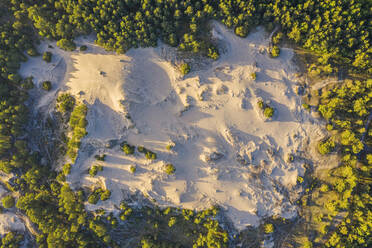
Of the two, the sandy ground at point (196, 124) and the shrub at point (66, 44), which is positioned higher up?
the shrub at point (66, 44)

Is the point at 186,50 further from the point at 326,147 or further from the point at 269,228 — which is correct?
the point at 269,228

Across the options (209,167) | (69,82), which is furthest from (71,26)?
(209,167)

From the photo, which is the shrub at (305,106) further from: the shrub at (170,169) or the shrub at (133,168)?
the shrub at (133,168)

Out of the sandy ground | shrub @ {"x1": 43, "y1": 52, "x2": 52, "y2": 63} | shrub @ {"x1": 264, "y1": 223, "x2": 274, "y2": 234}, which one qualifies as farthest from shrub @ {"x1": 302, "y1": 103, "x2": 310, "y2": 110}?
shrub @ {"x1": 43, "y1": 52, "x2": 52, "y2": 63}

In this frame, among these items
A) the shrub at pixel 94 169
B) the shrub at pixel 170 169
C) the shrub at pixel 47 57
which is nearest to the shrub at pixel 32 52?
the shrub at pixel 47 57

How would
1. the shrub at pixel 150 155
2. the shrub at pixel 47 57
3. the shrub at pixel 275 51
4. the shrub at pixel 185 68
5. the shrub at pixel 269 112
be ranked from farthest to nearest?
the shrub at pixel 47 57, the shrub at pixel 275 51, the shrub at pixel 269 112, the shrub at pixel 185 68, the shrub at pixel 150 155

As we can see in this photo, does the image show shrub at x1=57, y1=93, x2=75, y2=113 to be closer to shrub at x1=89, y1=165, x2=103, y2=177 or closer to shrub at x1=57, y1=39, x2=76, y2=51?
shrub at x1=57, y1=39, x2=76, y2=51

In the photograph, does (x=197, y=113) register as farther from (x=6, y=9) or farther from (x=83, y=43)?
(x=6, y=9)
